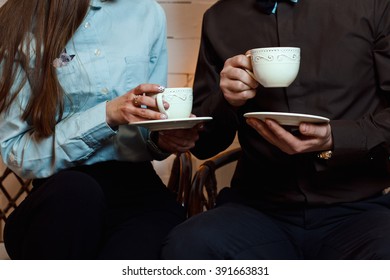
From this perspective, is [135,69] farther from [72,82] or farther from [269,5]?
[269,5]

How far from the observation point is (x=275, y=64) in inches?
39.0

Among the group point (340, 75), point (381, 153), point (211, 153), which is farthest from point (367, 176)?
point (211, 153)

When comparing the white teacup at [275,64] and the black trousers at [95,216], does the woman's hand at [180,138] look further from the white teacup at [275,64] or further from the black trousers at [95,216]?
the white teacup at [275,64]

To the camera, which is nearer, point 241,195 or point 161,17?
point 241,195

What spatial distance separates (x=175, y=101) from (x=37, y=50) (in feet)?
1.11

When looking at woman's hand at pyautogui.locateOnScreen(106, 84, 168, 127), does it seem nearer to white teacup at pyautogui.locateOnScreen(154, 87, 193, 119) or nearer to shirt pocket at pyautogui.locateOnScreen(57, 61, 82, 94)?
white teacup at pyautogui.locateOnScreen(154, 87, 193, 119)

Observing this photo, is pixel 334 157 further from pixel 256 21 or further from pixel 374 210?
pixel 256 21

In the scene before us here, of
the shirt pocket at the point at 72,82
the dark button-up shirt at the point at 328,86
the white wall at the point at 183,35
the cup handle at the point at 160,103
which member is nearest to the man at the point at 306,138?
the dark button-up shirt at the point at 328,86

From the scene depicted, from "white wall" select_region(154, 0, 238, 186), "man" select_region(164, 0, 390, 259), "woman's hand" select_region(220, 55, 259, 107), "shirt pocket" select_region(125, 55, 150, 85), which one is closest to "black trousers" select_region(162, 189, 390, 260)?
"man" select_region(164, 0, 390, 259)

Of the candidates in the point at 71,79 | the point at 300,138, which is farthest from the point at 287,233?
the point at 71,79

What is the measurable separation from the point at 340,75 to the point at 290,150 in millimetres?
218

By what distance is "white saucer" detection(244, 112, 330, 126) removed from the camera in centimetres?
94

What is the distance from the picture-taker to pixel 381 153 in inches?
43.7

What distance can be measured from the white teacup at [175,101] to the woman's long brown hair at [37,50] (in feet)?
0.82
